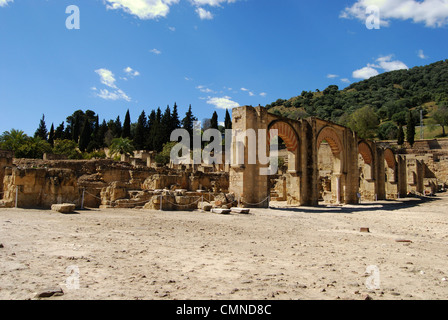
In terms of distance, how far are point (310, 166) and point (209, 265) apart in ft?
49.4

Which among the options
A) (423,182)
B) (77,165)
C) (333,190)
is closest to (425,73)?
(423,182)

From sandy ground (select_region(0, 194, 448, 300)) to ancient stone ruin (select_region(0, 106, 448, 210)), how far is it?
14.8ft

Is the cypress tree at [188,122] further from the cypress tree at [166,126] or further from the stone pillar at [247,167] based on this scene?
the stone pillar at [247,167]

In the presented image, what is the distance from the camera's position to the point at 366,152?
24875 mm

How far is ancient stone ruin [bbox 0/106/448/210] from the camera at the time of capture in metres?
11.0

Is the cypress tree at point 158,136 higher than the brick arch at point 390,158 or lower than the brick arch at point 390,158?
higher

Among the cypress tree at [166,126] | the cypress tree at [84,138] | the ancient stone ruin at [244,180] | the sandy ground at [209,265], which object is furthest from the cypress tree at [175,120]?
the sandy ground at [209,265]

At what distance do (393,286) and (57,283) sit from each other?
11.3 ft

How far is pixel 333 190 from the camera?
21.6 metres

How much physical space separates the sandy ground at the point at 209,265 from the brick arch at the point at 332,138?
13271 mm

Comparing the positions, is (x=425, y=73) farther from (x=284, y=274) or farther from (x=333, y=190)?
(x=284, y=274)

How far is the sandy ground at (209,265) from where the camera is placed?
117 inches

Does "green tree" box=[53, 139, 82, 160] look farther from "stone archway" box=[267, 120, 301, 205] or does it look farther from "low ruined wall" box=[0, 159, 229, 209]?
"stone archway" box=[267, 120, 301, 205]

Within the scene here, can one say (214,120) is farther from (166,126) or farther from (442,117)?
(442,117)
